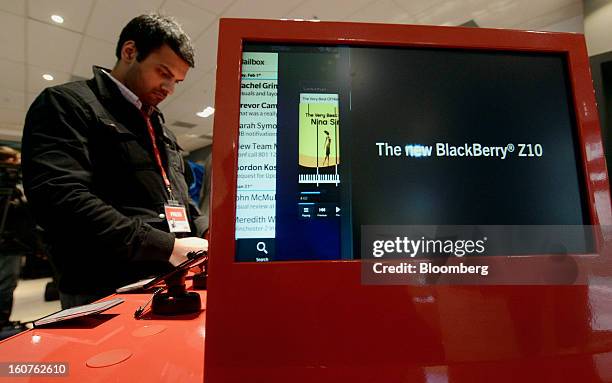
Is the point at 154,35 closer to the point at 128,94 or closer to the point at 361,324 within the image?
the point at 128,94

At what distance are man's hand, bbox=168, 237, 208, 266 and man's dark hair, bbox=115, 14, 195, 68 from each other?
0.68 m

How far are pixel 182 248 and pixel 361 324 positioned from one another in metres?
0.62

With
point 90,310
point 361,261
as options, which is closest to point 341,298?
point 361,261

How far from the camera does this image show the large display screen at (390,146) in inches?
14.6

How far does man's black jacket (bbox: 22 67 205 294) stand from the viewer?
0.79 m

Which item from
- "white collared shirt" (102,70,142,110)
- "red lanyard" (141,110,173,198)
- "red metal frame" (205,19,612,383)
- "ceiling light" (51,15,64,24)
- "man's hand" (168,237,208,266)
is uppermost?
"ceiling light" (51,15,64,24)

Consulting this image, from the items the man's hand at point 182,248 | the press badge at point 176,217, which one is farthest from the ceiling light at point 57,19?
the man's hand at point 182,248

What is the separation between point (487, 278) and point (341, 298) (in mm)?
179

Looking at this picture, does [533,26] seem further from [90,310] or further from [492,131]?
[90,310]

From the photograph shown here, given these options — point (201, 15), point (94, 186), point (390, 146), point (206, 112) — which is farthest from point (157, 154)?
point (206, 112)

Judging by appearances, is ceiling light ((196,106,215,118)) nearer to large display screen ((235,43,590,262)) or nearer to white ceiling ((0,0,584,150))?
white ceiling ((0,0,584,150))

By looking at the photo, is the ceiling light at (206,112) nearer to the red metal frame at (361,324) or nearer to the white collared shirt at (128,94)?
the white collared shirt at (128,94)

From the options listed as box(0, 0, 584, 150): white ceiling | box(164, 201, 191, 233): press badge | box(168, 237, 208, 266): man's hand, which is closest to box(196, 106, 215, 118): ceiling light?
box(0, 0, 584, 150): white ceiling

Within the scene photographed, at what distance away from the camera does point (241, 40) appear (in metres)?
0.39
